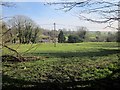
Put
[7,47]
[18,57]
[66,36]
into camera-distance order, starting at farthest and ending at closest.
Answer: [66,36] < [18,57] < [7,47]

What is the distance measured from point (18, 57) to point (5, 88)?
25.1 ft

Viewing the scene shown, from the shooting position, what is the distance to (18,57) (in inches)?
640

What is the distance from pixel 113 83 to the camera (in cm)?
852

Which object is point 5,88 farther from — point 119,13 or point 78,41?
point 78,41

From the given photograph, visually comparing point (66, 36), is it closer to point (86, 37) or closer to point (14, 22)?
point (86, 37)

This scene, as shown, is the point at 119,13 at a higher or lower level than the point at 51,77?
higher

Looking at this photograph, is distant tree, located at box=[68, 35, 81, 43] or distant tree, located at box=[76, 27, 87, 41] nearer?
distant tree, located at box=[76, 27, 87, 41]

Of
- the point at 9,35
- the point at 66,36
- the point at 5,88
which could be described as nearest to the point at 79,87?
the point at 5,88

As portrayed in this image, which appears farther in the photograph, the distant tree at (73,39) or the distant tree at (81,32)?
the distant tree at (73,39)

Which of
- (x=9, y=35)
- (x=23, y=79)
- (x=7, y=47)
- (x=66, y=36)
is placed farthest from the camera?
(x=66, y=36)

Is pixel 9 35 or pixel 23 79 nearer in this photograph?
pixel 23 79

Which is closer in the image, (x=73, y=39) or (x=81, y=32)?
(x=81, y=32)

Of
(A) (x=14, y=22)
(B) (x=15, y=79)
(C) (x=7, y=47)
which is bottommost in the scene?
(B) (x=15, y=79)

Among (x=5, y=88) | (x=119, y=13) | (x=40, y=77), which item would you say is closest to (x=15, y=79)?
(x=40, y=77)
